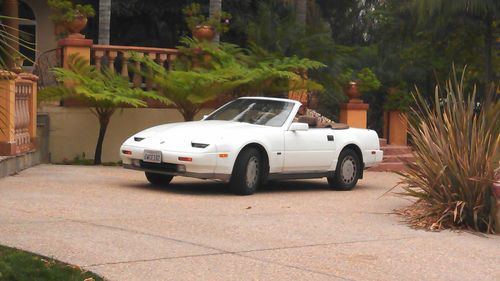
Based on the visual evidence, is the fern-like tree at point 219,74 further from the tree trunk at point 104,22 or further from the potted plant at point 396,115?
the potted plant at point 396,115

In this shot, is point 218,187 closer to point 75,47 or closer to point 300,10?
point 75,47

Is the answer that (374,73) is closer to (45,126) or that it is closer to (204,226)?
(45,126)

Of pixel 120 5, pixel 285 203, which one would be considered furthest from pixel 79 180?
pixel 120 5

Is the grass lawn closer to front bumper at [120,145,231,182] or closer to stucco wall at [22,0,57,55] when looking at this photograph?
front bumper at [120,145,231,182]

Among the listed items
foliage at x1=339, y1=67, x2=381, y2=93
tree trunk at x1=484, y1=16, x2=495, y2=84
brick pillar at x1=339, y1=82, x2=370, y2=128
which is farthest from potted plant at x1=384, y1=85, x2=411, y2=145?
brick pillar at x1=339, y1=82, x2=370, y2=128

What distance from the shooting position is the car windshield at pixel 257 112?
13203mm

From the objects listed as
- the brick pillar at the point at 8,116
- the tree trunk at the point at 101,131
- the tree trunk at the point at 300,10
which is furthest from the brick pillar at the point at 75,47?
the tree trunk at the point at 300,10

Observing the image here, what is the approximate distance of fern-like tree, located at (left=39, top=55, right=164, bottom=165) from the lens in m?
15.6

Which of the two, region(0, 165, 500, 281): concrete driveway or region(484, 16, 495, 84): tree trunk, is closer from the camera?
region(0, 165, 500, 281): concrete driveway

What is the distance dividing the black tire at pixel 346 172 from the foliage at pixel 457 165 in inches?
93.0

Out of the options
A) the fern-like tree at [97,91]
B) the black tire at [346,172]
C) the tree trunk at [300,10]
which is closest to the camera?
the black tire at [346,172]

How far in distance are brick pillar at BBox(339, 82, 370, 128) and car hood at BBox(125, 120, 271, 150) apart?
268 inches

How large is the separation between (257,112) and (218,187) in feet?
3.87

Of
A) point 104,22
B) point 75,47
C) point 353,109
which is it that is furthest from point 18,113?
point 353,109
